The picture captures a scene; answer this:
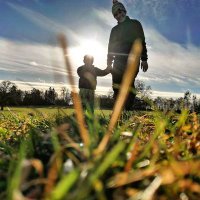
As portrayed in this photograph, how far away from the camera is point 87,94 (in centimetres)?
1223

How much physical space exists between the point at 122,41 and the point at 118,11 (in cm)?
90

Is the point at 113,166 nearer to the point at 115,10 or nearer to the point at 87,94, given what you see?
the point at 115,10

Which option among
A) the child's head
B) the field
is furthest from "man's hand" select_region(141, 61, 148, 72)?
the field

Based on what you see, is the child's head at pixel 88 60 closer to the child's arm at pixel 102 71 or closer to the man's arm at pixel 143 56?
the child's arm at pixel 102 71

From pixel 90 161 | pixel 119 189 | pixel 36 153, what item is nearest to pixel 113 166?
pixel 119 189

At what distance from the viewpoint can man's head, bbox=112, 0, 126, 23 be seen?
10185 millimetres

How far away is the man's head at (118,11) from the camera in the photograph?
10185 millimetres

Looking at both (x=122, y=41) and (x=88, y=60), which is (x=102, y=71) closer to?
(x=88, y=60)

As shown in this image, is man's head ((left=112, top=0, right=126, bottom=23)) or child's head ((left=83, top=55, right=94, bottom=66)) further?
child's head ((left=83, top=55, right=94, bottom=66))

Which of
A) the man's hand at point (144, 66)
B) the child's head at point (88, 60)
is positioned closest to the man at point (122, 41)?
the man's hand at point (144, 66)

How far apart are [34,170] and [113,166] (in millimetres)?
380

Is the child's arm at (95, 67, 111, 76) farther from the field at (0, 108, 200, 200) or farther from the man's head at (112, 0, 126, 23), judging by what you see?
the field at (0, 108, 200, 200)

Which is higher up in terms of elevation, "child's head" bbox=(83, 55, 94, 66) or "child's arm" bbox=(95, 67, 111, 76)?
"child's head" bbox=(83, 55, 94, 66)

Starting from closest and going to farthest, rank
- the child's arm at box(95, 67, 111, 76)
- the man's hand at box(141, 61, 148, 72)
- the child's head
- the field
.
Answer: the field
the man's hand at box(141, 61, 148, 72)
the child's arm at box(95, 67, 111, 76)
the child's head
